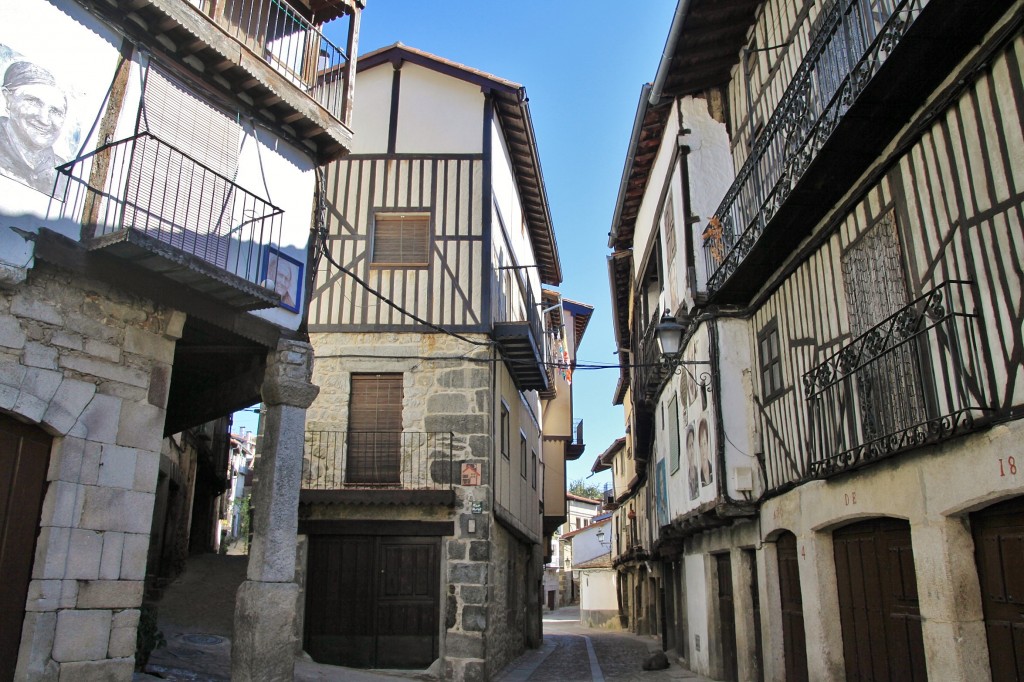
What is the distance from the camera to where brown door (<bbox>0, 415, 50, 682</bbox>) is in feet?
19.0

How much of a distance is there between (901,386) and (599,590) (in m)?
34.6

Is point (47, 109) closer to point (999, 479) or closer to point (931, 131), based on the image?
point (931, 131)

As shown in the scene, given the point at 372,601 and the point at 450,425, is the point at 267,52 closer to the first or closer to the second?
the point at 450,425

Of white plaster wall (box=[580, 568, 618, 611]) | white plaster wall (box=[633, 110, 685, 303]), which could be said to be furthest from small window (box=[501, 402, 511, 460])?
white plaster wall (box=[580, 568, 618, 611])

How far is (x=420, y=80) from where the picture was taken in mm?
14227

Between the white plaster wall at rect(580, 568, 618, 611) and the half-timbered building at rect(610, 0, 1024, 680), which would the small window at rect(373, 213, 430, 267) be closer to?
the half-timbered building at rect(610, 0, 1024, 680)

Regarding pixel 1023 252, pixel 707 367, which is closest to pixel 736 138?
pixel 707 367

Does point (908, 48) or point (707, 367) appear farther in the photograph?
point (707, 367)

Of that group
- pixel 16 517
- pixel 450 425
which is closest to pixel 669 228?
pixel 450 425

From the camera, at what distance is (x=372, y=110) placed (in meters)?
14.1

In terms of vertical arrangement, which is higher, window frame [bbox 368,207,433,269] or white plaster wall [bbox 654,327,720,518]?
window frame [bbox 368,207,433,269]

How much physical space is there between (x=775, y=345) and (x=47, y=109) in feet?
25.2

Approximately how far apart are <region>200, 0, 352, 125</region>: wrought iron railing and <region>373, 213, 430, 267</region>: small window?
168 inches

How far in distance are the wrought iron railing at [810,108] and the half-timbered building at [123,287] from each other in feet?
16.3
